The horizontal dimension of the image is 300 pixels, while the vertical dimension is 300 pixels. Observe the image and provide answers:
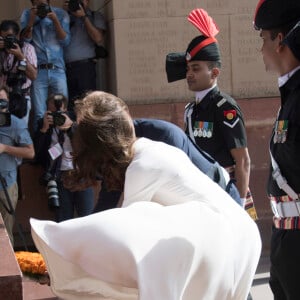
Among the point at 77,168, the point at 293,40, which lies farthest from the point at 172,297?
the point at 293,40

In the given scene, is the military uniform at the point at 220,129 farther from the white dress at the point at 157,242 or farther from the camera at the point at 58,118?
the white dress at the point at 157,242

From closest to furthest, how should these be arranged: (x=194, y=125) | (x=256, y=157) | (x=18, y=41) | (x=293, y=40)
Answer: (x=293, y=40)
(x=194, y=125)
(x=18, y=41)
(x=256, y=157)

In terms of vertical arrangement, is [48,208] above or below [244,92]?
below

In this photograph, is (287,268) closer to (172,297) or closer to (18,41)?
(172,297)

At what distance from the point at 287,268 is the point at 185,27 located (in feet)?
16.6

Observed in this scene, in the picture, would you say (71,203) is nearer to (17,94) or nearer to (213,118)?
(17,94)

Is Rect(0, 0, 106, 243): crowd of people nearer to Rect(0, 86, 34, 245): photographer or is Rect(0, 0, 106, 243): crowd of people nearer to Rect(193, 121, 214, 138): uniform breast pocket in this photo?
Rect(0, 86, 34, 245): photographer

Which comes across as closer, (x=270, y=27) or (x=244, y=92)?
(x=270, y=27)

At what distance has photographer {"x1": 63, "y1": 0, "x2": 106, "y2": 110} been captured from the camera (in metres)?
8.19

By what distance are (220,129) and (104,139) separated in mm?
2296

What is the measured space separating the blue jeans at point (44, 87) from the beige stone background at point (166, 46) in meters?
0.58

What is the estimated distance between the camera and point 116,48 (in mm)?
8133

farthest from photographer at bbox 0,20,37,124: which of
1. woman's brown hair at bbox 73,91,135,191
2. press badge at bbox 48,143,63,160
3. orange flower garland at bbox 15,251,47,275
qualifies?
woman's brown hair at bbox 73,91,135,191

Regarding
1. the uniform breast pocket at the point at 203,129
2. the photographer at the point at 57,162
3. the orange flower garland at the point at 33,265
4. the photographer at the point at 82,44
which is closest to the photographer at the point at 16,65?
the photographer at the point at 57,162
